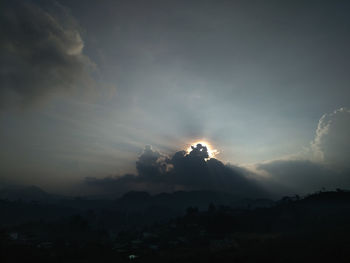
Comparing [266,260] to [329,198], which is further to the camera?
[329,198]

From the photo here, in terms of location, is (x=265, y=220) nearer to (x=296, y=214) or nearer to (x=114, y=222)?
(x=296, y=214)

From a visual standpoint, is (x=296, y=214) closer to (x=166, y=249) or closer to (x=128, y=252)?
(x=166, y=249)

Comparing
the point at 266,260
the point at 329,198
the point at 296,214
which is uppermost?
the point at 329,198

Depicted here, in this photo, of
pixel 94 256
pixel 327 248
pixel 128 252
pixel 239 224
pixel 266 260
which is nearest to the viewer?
pixel 266 260

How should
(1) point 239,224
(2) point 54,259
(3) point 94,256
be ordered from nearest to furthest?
(2) point 54,259, (3) point 94,256, (1) point 239,224

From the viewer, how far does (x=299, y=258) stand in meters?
37.3

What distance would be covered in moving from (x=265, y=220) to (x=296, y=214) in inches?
635

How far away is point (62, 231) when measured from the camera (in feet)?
346

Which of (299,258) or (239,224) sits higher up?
(239,224)

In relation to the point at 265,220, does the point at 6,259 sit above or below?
below

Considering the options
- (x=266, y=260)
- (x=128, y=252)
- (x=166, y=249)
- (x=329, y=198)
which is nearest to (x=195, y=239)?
(x=166, y=249)

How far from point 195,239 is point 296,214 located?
6237 centimetres

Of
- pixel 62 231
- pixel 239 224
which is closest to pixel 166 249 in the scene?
pixel 239 224

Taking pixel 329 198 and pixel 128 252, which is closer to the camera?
pixel 128 252
